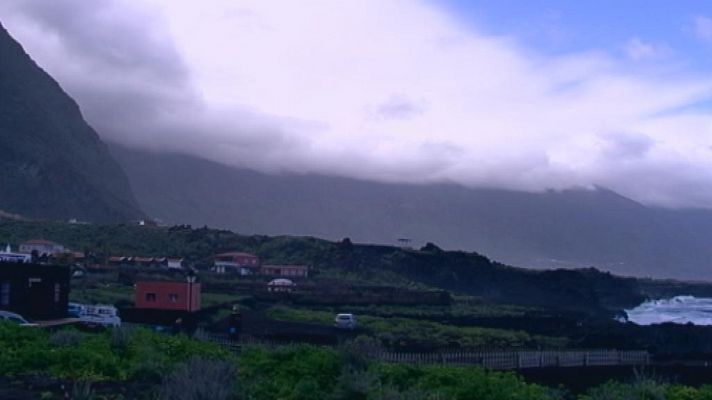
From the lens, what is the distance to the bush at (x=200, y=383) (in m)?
9.57

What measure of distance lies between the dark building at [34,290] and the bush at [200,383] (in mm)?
22848

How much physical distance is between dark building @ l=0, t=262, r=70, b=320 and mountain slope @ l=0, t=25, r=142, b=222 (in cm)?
7355

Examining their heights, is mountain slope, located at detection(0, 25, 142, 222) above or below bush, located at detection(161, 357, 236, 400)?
above

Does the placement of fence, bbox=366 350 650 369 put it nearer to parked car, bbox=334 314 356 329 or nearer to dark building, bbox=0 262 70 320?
parked car, bbox=334 314 356 329

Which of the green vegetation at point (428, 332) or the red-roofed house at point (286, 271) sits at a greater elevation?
the red-roofed house at point (286, 271)

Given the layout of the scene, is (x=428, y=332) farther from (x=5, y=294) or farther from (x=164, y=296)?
(x=5, y=294)

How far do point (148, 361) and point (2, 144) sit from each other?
98.9m

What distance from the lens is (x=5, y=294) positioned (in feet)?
106

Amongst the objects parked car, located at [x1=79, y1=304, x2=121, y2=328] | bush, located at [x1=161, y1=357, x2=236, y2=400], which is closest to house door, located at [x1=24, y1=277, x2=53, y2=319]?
parked car, located at [x1=79, y1=304, x2=121, y2=328]

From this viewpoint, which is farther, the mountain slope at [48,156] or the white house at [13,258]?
the mountain slope at [48,156]

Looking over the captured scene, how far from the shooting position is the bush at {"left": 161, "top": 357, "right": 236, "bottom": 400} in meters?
9.57

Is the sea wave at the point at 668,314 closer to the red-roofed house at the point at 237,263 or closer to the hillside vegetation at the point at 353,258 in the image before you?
the hillside vegetation at the point at 353,258

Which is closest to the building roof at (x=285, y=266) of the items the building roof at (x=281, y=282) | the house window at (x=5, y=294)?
the building roof at (x=281, y=282)

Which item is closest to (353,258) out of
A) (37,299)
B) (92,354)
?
(37,299)
